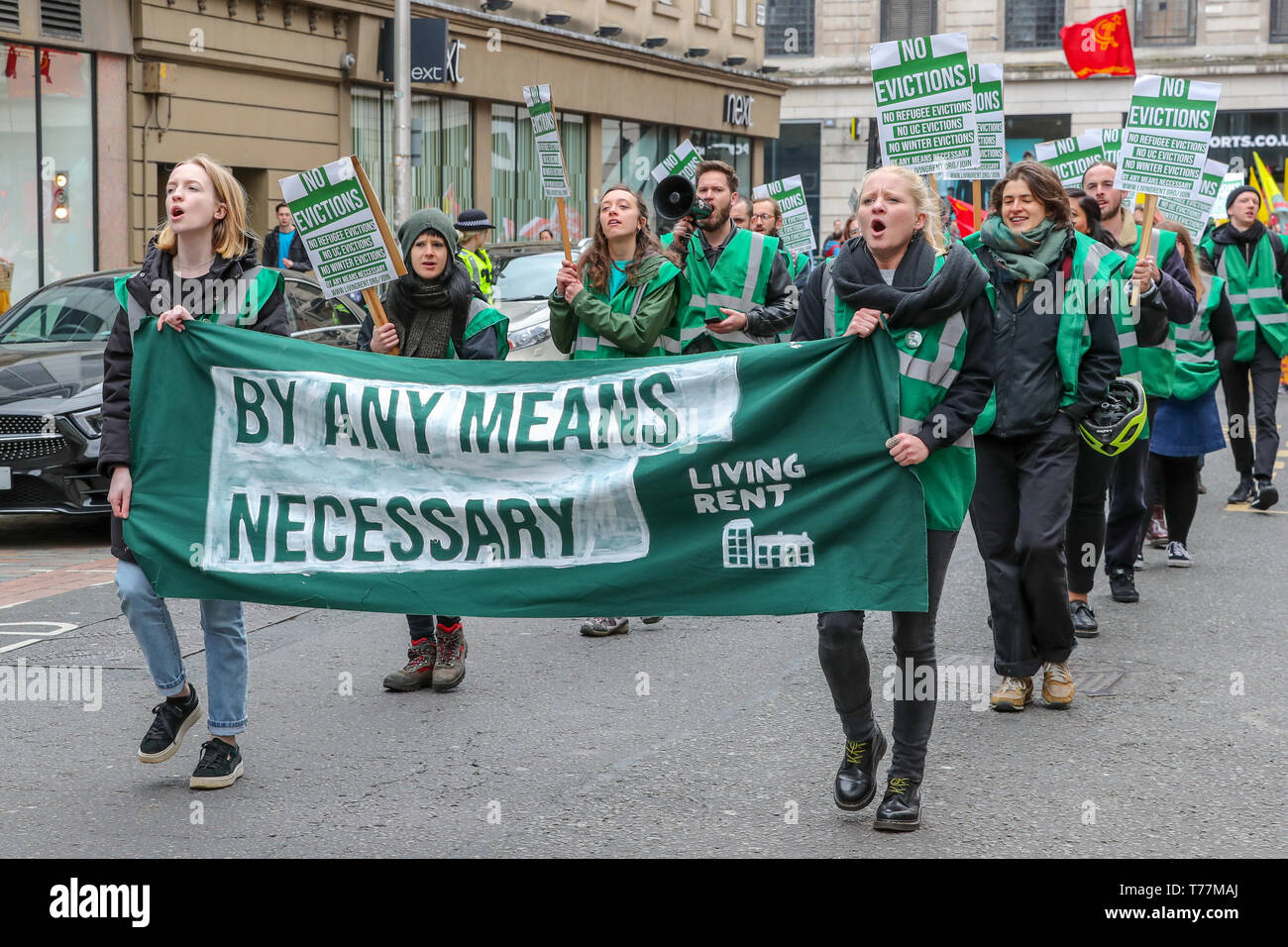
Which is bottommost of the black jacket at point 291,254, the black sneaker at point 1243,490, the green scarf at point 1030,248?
the black sneaker at point 1243,490

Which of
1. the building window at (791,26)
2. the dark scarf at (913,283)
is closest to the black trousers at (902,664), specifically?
the dark scarf at (913,283)

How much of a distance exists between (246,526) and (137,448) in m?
0.45

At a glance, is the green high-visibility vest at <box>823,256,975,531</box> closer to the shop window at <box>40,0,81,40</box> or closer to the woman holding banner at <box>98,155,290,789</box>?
the woman holding banner at <box>98,155,290,789</box>

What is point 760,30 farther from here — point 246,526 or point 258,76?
point 246,526

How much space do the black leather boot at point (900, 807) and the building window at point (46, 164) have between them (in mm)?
15752

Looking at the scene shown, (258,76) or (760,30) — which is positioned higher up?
(760,30)

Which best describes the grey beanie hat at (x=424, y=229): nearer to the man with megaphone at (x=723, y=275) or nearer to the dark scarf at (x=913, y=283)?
the man with megaphone at (x=723, y=275)

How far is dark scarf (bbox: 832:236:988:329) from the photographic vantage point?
16.5 ft

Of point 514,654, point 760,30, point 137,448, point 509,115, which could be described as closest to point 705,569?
point 137,448

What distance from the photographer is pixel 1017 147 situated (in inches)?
1815

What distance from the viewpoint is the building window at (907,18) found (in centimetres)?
4709

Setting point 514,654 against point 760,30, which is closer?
point 514,654

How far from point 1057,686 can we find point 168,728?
3.46m

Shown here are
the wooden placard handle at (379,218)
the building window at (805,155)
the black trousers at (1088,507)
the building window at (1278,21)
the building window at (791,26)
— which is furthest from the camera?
the building window at (791,26)
